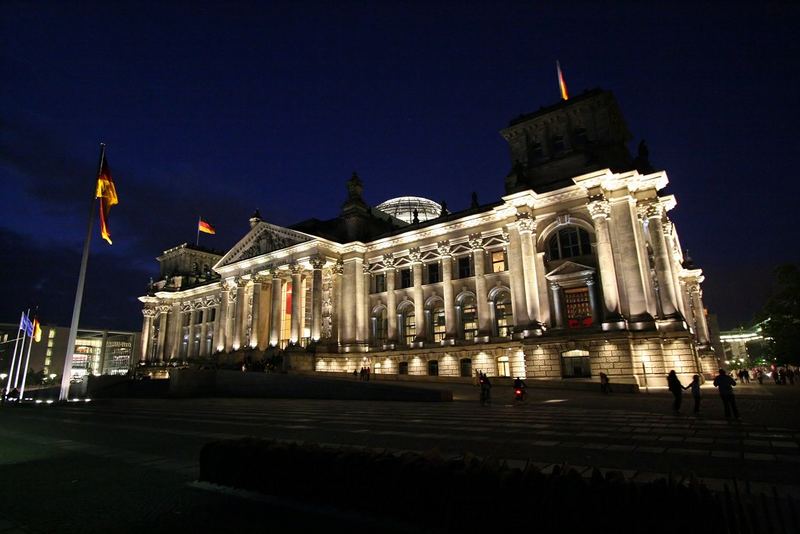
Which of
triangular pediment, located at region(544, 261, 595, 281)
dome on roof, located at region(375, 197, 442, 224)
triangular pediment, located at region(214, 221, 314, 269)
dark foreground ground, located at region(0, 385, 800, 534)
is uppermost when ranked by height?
dome on roof, located at region(375, 197, 442, 224)

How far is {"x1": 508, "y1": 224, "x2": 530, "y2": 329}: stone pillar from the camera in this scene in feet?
136

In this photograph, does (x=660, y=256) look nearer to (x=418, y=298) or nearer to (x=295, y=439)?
(x=418, y=298)

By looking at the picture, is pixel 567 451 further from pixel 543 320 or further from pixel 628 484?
pixel 543 320

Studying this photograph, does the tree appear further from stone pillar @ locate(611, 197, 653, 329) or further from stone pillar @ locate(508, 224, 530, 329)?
stone pillar @ locate(508, 224, 530, 329)

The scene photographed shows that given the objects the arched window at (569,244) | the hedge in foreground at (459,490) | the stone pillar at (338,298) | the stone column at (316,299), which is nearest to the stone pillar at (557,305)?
the arched window at (569,244)

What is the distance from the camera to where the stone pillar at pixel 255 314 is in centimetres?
5947

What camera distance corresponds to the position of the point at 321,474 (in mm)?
5398

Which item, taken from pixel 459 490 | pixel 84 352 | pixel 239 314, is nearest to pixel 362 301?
pixel 239 314

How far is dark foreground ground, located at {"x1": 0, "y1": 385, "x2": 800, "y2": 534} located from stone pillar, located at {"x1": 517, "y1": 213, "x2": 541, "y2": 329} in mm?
23437

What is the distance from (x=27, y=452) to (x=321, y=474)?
9426 mm

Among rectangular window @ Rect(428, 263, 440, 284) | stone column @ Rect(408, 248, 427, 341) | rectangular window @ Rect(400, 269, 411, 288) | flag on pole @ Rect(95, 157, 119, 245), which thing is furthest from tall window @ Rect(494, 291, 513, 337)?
flag on pole @ Rect(95, 157, 119, 245)

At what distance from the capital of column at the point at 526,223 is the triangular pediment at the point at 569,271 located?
4.50 metres

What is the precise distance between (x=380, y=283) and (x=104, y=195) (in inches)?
1346

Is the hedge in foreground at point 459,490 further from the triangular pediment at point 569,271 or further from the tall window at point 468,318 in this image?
the tall window at point 468,318
